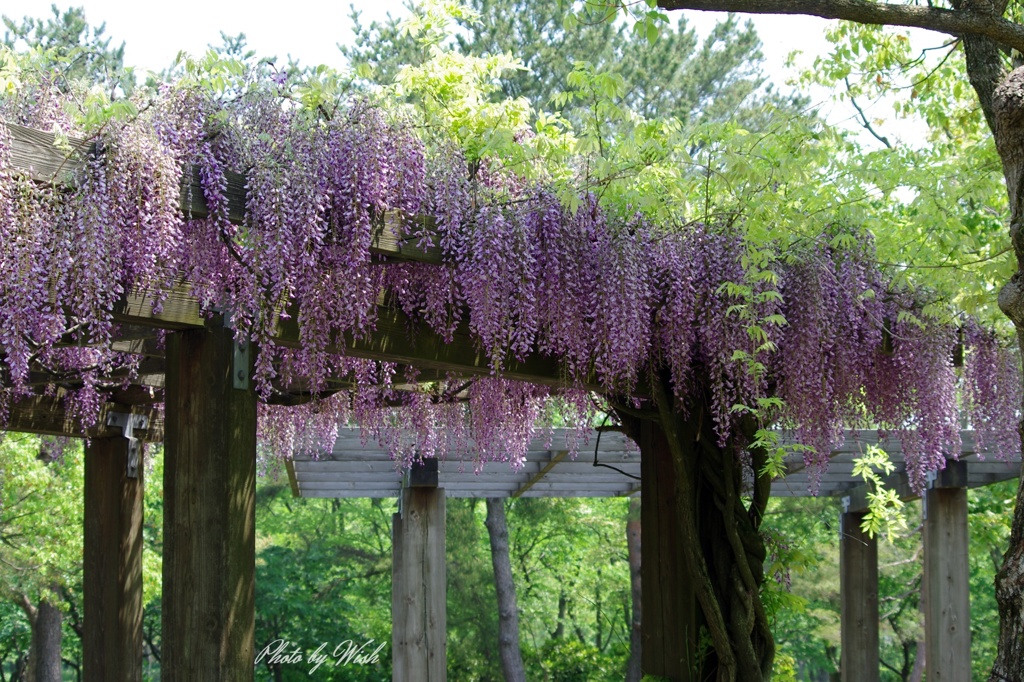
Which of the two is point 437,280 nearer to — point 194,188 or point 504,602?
point 194,188

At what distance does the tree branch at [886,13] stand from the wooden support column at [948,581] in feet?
15.0

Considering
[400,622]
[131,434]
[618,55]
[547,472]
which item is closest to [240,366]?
[131,434]

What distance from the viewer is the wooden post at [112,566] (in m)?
5.68

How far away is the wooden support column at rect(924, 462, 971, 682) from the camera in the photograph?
675cm

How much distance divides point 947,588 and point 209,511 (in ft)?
17.0

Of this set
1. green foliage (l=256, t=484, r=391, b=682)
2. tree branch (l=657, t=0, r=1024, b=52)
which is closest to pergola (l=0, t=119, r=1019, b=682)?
tree branch (l=657, t=0, r=1024, b=52)

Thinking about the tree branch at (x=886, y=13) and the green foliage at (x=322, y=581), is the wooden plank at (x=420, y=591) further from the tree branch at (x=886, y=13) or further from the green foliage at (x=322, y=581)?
the green foliage at (x=322, y=581)

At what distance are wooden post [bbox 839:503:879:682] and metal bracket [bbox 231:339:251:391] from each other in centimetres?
527

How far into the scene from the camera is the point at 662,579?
4.34 meters

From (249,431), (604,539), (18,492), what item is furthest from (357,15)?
(249,431)

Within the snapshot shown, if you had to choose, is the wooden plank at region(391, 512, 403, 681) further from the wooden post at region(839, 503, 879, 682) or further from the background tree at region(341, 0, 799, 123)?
the background tree at region(341, 0, 799, 123)

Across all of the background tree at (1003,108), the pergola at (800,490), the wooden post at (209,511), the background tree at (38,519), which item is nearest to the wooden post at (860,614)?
the pergola at (800,490)

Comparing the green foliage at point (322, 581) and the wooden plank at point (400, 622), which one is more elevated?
the wooden plank at point (400, 622)

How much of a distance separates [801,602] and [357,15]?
9.23 metres
